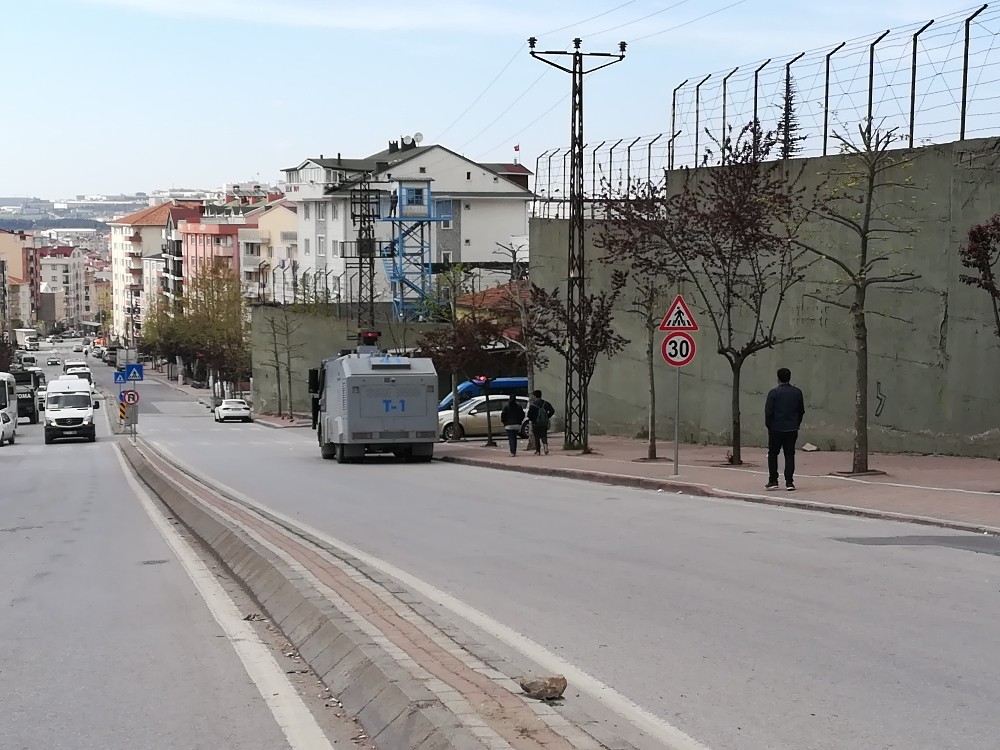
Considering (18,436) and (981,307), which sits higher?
(981,307)

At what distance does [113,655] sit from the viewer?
29.7ft

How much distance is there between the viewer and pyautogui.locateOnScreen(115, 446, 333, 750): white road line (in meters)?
6.94

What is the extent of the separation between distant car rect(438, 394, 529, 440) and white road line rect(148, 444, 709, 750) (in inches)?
1445

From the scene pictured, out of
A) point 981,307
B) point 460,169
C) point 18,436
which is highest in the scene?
point 460,169

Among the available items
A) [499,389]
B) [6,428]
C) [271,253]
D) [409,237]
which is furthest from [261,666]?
[271,253]

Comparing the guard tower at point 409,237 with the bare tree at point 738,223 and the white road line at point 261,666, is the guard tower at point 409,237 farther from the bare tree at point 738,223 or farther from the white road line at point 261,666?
the white road line at point 261,666

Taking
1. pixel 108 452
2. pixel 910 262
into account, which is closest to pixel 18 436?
pixel 108 452

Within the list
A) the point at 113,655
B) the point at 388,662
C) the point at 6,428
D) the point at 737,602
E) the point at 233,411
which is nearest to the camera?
the point at 388,662

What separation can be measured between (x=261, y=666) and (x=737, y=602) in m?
3.80

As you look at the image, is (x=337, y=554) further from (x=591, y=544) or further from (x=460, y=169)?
(x=460, y=169)

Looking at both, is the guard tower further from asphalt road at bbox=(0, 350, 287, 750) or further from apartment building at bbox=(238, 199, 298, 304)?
asphalt road at bbox=(0, 350, 287, 750)

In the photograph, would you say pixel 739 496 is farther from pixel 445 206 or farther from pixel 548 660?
pixel 445 206

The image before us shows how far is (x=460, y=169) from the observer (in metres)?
107

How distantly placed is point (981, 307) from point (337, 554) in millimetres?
16442
